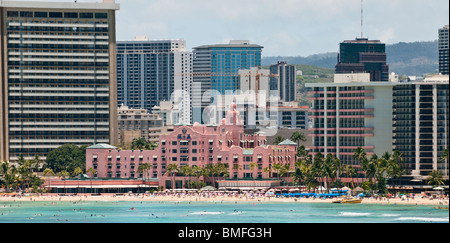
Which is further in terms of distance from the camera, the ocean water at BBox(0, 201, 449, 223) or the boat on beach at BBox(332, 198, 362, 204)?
the boat on beach at BBox(332, 198, 362, 204)

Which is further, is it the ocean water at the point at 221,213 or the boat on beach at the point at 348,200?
the boat on beach at the point at 348,200

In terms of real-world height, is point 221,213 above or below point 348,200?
below

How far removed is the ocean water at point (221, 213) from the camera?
159m

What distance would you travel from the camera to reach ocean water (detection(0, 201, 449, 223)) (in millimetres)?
158625

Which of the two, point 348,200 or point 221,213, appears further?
point 348,200

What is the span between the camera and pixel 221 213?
17538 cm

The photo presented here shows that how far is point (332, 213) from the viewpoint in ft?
568
